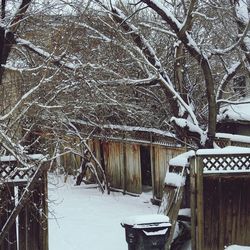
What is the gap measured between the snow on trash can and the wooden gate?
2164mm

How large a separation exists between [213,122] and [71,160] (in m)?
8.72

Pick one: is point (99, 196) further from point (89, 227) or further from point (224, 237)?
point (224, 237)

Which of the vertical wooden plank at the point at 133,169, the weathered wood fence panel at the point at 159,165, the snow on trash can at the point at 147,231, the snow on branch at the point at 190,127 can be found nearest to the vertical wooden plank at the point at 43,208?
the snow on trash can at the point at 147,231

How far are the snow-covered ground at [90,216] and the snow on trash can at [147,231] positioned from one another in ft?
7.33

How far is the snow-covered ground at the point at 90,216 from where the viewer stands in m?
8.88

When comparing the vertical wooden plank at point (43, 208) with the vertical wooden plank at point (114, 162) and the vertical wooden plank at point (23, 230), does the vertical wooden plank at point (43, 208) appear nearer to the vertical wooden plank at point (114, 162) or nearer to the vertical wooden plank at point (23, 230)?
the vertical wooden plank at point (23, 230)

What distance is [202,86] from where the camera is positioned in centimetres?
1379

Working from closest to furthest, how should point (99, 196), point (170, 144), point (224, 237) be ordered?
point (224, 237), point (170, 144), point (99, 196)

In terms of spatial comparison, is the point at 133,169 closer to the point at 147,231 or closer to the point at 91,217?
the point at 91,217

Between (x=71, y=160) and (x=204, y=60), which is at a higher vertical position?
(x=204, y=60)

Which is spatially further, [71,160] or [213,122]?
[71,160]

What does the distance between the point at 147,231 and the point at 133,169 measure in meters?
8.02

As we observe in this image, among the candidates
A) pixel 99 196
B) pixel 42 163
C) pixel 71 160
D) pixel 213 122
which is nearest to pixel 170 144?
pixel 213 122

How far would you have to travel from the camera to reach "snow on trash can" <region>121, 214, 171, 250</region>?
4996 millimetres
